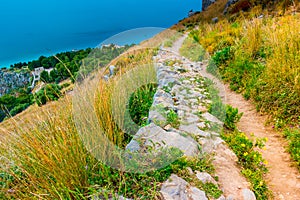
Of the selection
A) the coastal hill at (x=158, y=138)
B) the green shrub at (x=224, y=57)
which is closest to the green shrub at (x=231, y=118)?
the coastal hill at (x=158, y=138)

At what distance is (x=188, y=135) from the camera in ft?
9.91

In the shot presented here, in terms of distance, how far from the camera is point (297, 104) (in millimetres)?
3912

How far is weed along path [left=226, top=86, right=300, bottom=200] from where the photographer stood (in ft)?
8.87

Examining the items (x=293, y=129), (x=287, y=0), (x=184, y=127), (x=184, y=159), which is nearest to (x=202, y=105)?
(x=184, y=127)

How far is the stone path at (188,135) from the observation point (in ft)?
7.70

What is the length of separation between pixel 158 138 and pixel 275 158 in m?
1.61

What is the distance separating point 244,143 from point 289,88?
1.56m

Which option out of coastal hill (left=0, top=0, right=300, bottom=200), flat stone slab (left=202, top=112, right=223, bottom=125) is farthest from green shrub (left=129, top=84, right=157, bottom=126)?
flat stone slab (left=202, top=112, right=223, bottom=125)

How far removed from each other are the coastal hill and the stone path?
1cm

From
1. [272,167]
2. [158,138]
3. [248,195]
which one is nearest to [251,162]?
[272,167]

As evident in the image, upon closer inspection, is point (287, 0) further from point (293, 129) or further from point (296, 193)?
point (296, 193)

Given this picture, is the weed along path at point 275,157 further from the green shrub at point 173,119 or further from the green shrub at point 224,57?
the green shrub at point 224,57

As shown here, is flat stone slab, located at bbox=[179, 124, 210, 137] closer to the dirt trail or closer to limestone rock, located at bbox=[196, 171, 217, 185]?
limestone rock, located at bbox=[196, 171, 217, 185]

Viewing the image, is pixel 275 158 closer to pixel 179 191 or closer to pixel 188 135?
pixel 188 135
